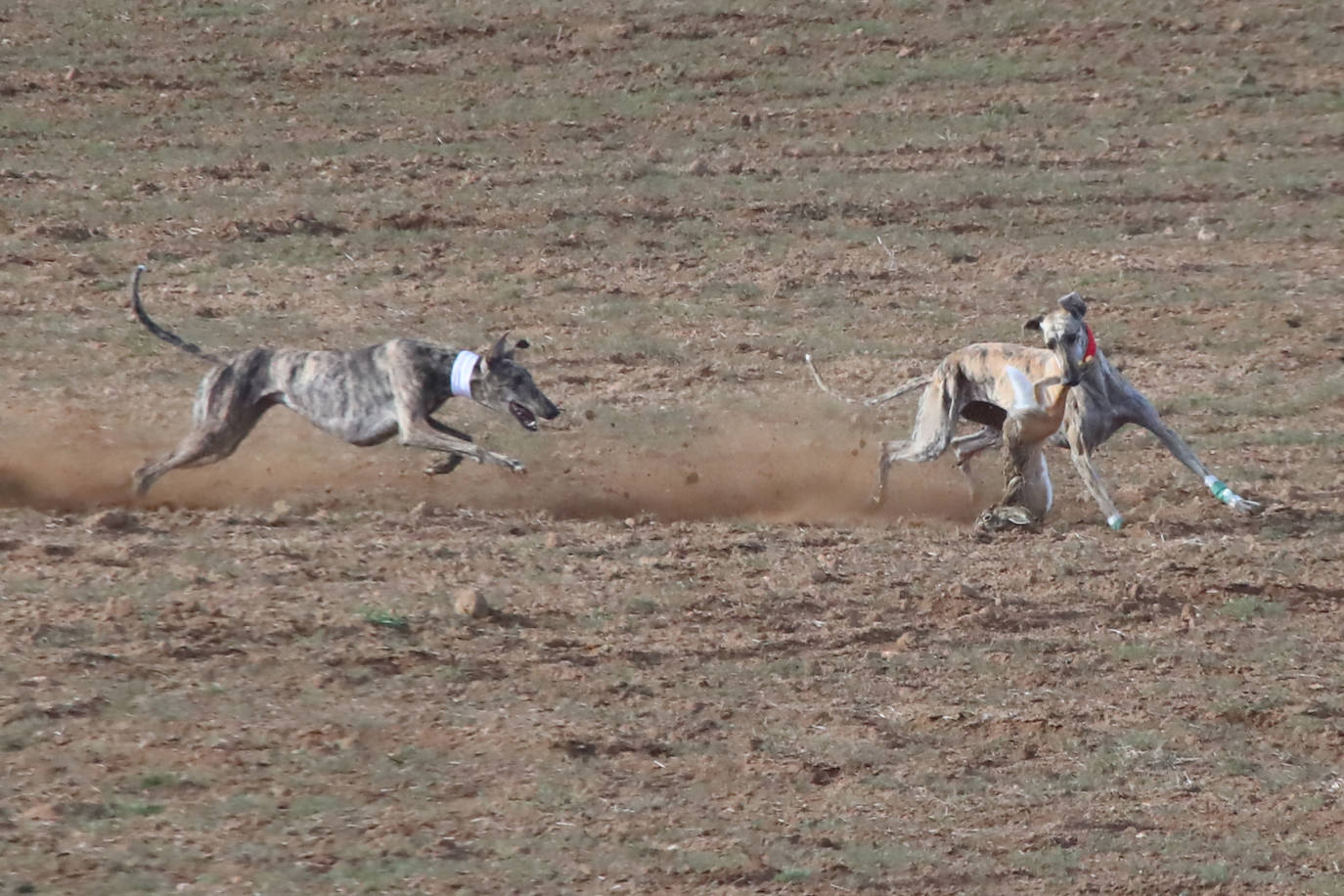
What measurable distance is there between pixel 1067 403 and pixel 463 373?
332 cm

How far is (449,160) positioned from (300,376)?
26.4 ft

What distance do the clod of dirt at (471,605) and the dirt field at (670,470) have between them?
0.03 metres

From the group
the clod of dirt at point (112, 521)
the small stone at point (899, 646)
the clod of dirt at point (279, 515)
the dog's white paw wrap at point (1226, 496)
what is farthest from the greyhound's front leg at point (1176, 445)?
the clod of dirt at point (112, 521)

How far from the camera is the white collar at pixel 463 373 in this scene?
12539 mm

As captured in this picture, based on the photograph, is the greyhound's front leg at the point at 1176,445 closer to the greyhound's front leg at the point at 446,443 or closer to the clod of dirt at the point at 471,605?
the greyhound's front leg at the point at 446,443

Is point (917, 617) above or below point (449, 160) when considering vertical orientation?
below

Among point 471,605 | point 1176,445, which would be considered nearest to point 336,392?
point 471,605

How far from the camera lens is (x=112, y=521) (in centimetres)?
1152

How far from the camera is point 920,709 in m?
9.46

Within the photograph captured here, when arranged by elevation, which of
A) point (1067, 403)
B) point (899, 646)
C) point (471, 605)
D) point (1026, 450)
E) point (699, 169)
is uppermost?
point (699, 169)

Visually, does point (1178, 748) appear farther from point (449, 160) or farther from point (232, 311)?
point (449, 160)

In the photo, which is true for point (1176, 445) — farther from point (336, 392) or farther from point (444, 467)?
point (336, 392)

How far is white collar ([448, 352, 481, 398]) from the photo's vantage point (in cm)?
1254

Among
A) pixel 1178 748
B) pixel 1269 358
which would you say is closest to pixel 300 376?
pixel 1178 748
